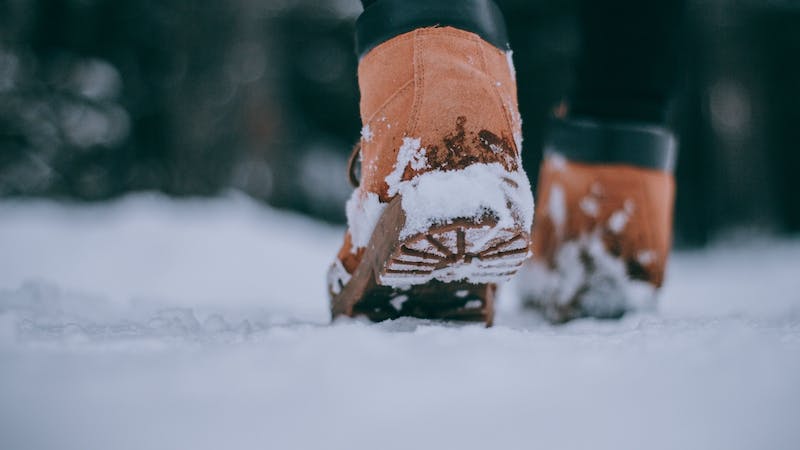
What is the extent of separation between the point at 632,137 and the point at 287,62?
253 centimetres

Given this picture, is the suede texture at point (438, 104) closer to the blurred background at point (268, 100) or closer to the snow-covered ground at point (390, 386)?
the snow-covered ground at point (390, 386)

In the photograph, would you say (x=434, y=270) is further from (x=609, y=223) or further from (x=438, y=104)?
(x=609, y=223)

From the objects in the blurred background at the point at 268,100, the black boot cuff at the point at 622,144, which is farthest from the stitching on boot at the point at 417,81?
the blurred background at the point at 268,100

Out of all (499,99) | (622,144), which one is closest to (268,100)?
(622,144)

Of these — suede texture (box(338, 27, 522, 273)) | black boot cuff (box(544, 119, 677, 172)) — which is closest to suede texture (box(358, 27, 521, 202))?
suede texture (box(338, 27, 522, 273))

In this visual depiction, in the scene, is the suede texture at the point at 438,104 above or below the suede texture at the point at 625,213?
above

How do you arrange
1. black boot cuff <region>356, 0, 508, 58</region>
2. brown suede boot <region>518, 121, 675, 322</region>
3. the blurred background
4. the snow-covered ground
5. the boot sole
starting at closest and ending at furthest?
the snow-covered ground
the boot sole
black boot cuff <region>356, 0, 508, 58</region>
brown suede boot <region>518, 121, 675, 322</region>
the blurred background

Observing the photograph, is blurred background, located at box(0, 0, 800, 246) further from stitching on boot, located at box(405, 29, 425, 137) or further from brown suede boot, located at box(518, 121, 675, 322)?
stitching on boot, located at box(405, 29, 425, 137)

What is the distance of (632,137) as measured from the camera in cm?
94

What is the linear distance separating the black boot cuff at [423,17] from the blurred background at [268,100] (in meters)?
1.44

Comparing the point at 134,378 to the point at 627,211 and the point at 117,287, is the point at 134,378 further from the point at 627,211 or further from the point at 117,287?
the point at 117,287

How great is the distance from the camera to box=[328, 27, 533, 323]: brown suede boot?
1.90 ft

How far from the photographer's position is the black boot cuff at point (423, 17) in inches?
27.1

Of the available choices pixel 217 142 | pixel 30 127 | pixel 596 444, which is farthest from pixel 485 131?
pixel 30 127
